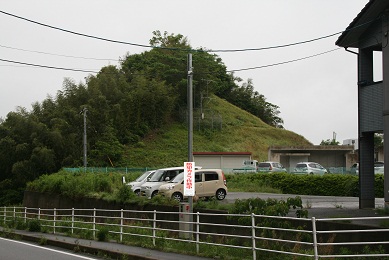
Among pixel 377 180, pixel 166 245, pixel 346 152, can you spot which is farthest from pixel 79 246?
pixel 346 152

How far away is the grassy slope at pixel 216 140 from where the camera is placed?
204ft

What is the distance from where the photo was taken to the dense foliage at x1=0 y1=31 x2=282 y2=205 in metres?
51.9

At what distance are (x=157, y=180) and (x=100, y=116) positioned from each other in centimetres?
3207

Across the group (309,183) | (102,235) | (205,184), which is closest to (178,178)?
(205,184)

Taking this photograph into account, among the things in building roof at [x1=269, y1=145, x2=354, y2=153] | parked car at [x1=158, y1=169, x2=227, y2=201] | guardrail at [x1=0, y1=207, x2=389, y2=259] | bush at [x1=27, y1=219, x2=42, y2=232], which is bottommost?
bush at [x1=27, y1=219, x2=42, y2=232]

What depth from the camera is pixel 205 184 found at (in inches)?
1031

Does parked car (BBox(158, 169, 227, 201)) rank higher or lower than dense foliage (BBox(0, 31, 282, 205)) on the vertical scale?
lower

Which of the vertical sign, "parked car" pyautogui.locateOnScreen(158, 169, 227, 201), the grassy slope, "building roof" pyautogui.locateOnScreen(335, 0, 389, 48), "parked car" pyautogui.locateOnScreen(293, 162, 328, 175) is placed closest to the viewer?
the vertical sign

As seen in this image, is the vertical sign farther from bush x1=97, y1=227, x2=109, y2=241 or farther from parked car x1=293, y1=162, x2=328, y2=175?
parked car x1=293, y1=162, x2=328, y2=175

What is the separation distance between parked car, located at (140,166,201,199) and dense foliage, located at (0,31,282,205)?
2401cm

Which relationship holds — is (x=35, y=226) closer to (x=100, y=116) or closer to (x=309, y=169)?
(x=309, y=169)

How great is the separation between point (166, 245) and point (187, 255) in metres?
1.73

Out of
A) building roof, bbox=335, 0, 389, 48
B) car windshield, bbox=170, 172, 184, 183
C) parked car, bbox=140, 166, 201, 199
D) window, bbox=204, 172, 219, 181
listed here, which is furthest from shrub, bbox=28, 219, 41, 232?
building roof, bbox=335, 0, 389, 48

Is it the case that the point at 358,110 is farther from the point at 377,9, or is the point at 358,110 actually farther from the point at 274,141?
the point at 274,141
